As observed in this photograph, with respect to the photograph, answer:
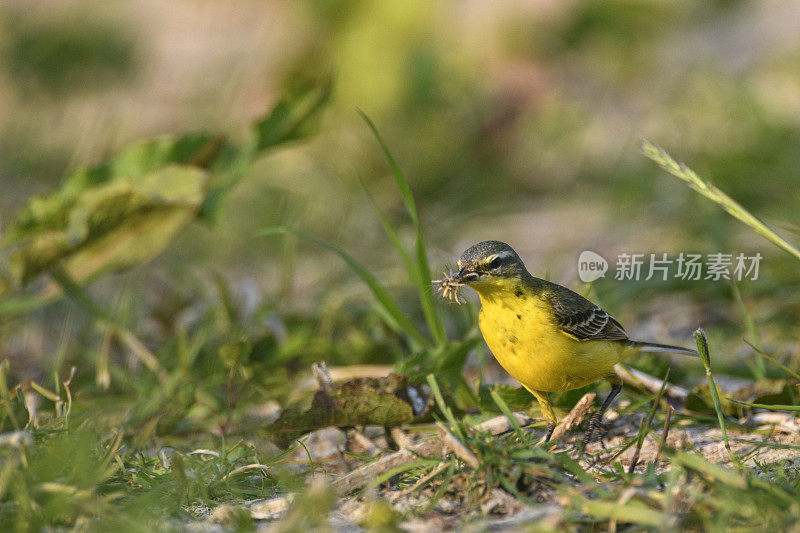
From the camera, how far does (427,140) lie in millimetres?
4801

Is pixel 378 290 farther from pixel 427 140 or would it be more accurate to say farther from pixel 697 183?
pixel 427 140

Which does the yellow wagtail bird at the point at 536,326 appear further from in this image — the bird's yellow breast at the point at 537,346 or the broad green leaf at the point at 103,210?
the broad green leaf at the point at 103,210

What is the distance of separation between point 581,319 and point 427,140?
3.22 m

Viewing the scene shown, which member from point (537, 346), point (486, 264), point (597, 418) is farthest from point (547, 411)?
point (486, 264)

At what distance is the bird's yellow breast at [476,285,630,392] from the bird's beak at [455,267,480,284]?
111 mm

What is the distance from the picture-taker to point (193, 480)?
1731mm

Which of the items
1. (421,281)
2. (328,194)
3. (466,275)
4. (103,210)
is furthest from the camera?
(328,194)

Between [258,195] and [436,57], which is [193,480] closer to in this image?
[258,195]

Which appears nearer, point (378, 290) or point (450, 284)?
point (450, 284)

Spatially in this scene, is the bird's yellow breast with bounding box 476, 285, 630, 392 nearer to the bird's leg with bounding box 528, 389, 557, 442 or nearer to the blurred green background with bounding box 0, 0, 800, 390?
the bird's leg with bounding box 528, 389, 557, 442

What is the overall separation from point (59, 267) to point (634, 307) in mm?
2229

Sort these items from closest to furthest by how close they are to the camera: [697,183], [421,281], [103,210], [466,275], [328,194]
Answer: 1. [466,275]
2. [697,183]
3. [421,281]
4. [103,210]
5. [328,194]

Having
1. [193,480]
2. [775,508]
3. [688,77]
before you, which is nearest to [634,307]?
[775,508]

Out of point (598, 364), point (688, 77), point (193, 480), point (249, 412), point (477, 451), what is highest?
point (688, 77)
